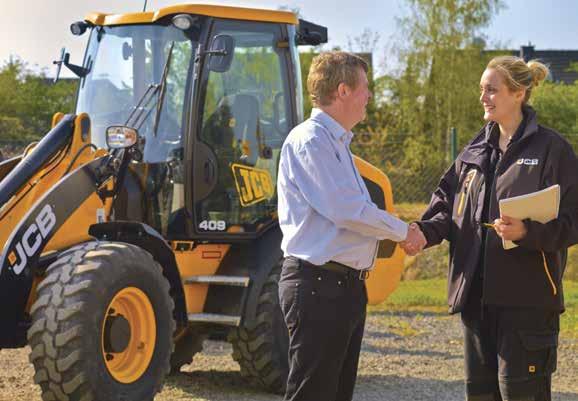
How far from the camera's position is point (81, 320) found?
5.87 metres

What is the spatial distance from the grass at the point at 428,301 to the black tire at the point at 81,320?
188 inches

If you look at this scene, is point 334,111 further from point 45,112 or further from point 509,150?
point 45,112

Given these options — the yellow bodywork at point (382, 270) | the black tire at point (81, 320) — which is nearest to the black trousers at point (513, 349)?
the black tire at point (81, 320)

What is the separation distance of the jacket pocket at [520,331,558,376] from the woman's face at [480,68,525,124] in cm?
91

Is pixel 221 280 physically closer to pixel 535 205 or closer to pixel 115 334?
pixel 115 334

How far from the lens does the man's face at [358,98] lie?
4.34m

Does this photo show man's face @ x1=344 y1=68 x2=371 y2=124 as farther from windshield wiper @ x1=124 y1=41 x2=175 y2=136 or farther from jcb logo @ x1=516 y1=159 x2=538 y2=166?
windshield wiper @ x1=124 y1=41 x2=175 y2=136

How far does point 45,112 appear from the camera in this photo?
2847cm

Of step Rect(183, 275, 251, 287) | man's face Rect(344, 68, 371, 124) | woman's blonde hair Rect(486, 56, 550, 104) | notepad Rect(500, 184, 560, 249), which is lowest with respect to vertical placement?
step Rect(183, 275, 251, 287)

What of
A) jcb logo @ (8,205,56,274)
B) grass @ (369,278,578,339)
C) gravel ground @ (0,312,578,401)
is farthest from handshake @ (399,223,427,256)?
grass @ (369,278,578,339)

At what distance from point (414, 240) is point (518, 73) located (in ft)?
2.70

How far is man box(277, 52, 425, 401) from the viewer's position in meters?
4.20

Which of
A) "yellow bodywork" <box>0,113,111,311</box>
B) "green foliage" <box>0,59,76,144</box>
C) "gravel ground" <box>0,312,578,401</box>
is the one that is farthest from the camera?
"green foliage" <box>0,59,76,144</box>

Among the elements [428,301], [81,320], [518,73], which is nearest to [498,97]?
[518,73]
